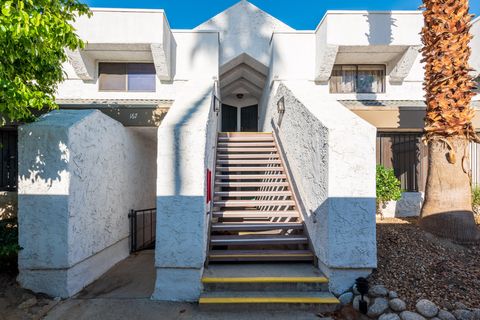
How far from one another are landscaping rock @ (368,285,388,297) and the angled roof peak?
286 inches

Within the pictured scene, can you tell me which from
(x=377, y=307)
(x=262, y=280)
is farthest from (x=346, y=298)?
(x=262, y=280)

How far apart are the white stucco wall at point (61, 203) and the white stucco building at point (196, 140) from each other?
0.8 inches

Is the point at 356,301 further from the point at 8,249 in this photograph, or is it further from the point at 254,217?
the point at 8,249

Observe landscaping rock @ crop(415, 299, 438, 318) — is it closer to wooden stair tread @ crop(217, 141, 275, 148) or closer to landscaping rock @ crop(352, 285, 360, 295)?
landscaping rock @ crop(352, 285, 360, 295)

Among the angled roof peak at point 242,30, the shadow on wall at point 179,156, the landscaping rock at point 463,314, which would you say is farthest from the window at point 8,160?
the landscaping rock at point 463,314

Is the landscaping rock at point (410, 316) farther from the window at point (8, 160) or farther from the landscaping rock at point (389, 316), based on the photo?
the window at point (8, 160)

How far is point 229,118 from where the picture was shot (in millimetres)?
12156

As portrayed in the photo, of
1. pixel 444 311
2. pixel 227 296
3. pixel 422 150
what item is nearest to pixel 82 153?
pixel 227 296

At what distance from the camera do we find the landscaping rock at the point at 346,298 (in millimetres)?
3072

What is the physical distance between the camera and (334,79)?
816 centimetres

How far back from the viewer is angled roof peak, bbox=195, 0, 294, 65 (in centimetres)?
840

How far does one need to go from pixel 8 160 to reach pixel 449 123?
964 centimetres

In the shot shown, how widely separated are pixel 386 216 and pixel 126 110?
6788 millimetres

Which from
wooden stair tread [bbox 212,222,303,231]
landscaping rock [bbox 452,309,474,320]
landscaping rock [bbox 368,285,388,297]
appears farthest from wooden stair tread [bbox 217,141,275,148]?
landscaping rock [bbox 452,309,474,320]
